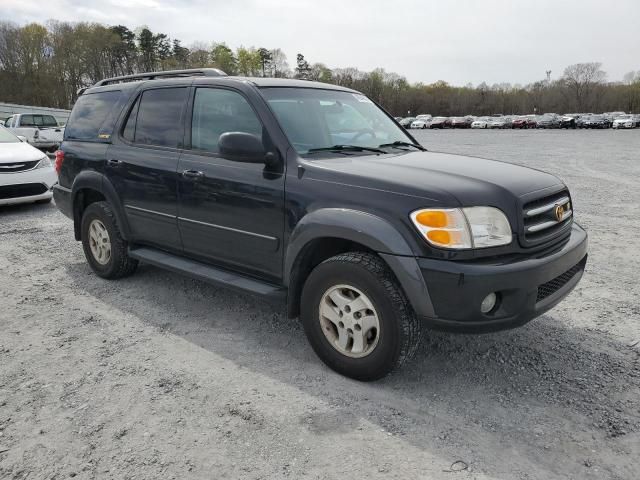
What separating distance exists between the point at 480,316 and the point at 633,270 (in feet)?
11.2

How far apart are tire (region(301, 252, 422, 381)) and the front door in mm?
441

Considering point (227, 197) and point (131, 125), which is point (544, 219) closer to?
point (227, 197)

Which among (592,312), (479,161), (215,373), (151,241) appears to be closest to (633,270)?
(592,312)

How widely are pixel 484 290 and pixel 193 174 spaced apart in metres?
2.37

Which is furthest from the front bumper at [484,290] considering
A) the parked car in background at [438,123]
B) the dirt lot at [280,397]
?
the parked car in background at [438,123]

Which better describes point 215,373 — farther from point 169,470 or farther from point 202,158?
point 202,158

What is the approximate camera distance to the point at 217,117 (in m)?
4.02

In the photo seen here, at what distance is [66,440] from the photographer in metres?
2.65

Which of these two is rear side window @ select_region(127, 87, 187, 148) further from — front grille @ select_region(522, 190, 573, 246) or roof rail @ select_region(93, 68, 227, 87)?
front grille @ select_region(522, 190, 573, 246)

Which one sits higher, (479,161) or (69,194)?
(479,161)

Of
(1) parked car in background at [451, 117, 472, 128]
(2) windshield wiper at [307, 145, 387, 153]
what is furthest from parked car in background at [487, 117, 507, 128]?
(2) windshield wiper at [307, 145, 387, 153]

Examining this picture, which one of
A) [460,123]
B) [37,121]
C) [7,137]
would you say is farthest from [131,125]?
[460,123]

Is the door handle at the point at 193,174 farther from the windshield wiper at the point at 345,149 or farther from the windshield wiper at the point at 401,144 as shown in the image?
the windshield wiper at the point at 401,144

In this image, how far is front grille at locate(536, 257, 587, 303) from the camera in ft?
9.96
